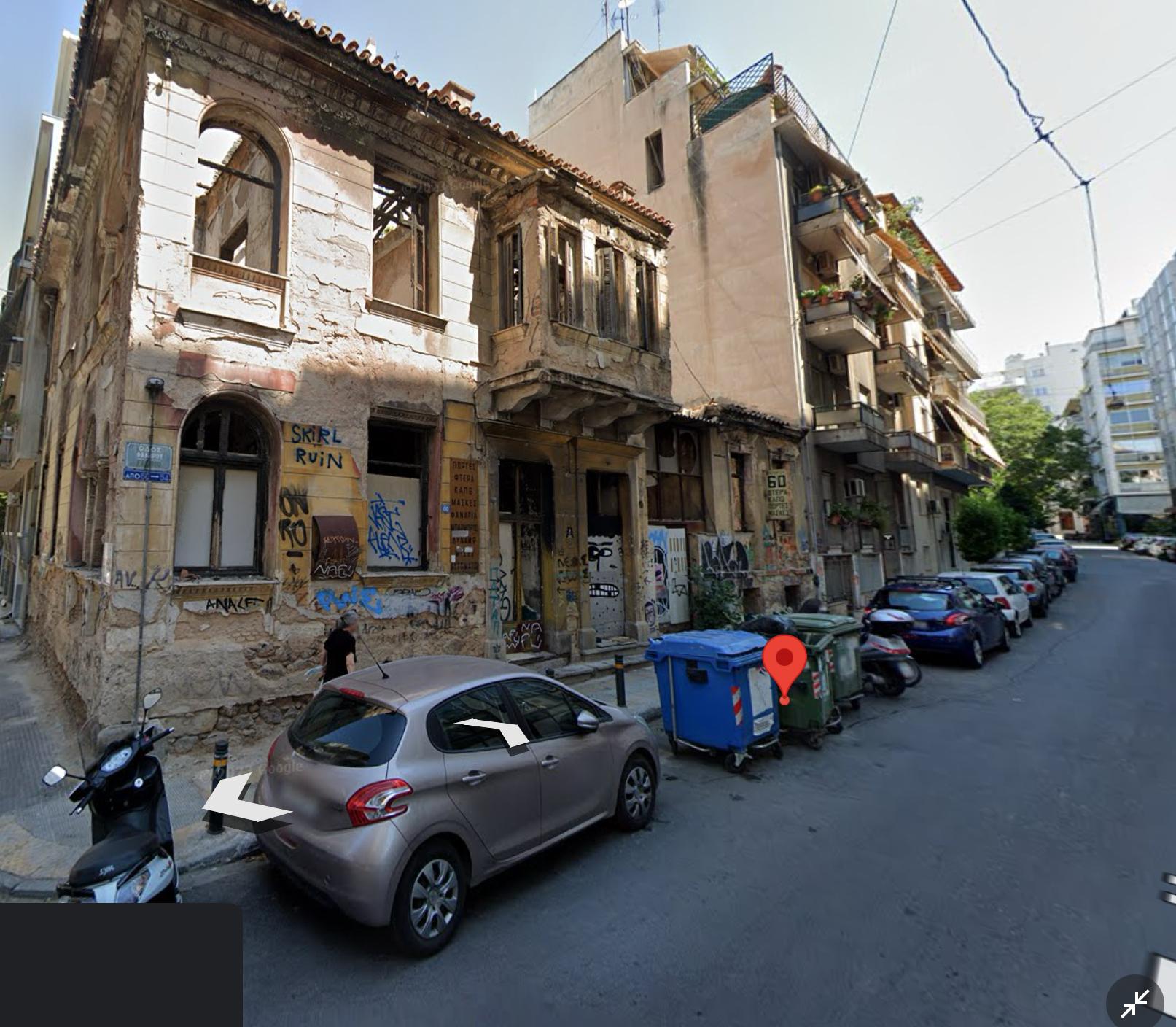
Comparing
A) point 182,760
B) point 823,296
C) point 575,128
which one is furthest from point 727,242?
point 182,760

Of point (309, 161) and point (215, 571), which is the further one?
point (309, 161)

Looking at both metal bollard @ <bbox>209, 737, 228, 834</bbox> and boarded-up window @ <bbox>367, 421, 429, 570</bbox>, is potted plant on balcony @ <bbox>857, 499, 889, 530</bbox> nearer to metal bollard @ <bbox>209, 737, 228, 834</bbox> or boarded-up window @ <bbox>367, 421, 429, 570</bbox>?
boarded-up window @ <bbox>367, 421, 429, 570</bbox>

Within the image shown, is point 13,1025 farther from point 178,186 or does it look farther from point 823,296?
point 823,296

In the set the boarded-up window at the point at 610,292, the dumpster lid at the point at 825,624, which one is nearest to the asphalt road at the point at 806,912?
the dumpster lid at the point at 825,624

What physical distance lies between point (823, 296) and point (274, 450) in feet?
56.9

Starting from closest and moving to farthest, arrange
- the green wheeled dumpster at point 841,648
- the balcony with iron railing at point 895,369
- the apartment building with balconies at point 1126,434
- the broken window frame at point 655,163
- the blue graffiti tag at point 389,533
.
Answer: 1. the green wheeled dumpster at point 841,648
2. the blue graffiti tag at point 389,533
3. the broken window frame at point 655,163
4. the balcony with iron railing at point 895,369
5. the apartment building with balconies at point 1126,434

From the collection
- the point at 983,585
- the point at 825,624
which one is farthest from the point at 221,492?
the point at 983,585

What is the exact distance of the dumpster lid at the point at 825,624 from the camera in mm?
8141

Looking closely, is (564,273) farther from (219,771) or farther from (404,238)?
(219,771)

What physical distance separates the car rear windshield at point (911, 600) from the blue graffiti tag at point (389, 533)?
32.7 ft

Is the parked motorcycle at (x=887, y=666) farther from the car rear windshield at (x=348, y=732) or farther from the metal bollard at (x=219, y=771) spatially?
the metal bollard at (x=219, y=771)

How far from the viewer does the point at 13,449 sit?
14844 millimetres

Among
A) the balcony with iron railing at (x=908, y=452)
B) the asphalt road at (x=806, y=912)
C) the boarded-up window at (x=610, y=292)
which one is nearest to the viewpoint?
the asphalt road at (x=806, y=912)

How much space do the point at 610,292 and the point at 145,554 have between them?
28.8 ft
